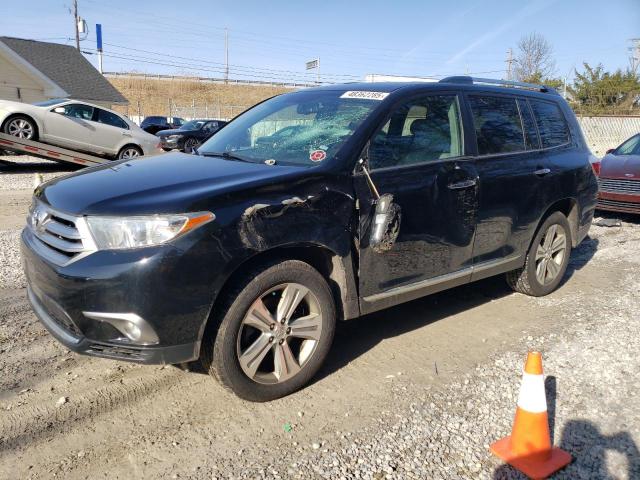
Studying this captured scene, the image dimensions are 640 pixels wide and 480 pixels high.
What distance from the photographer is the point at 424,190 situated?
3734mm

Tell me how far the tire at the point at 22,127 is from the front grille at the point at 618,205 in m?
12.6

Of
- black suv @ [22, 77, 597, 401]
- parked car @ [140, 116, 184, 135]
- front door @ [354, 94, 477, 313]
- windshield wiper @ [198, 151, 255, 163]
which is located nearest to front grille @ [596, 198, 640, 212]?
black suv @ [22, 77, 597, 401]

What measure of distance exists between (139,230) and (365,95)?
6.56 feet

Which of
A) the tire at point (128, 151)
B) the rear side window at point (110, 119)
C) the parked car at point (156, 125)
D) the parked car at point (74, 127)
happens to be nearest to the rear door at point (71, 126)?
the parked car at point (74, 127)

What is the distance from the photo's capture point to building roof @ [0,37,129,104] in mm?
30109

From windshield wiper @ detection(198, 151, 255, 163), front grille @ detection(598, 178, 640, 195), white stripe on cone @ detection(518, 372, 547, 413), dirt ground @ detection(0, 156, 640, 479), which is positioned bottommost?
dirt ground @ detection(0, 156, 640, 479)

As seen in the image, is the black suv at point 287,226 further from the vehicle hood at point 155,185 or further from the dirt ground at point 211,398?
the dirt ground at point 211,398

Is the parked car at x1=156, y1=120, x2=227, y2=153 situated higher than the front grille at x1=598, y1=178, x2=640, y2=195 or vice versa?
the parked car at x1=156, y1=120, x2=227, y2=153

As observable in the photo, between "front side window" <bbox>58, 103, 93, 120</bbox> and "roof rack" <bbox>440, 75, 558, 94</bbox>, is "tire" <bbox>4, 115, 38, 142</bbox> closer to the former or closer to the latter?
"front side window" <bbox>58, 103, 93, 120</bbox>

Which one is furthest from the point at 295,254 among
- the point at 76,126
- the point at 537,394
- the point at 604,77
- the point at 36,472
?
the point at 604,77

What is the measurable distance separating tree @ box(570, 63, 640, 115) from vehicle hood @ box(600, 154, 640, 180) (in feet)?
87.0

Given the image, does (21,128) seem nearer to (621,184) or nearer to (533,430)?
(621,184)

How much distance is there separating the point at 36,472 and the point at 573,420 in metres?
2.92

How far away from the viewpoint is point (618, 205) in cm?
909
